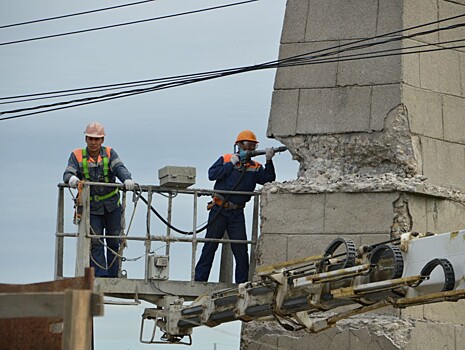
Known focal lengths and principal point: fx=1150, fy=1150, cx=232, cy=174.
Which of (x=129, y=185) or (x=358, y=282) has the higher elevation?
(x=129, y=185)

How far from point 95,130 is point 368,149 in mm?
3108

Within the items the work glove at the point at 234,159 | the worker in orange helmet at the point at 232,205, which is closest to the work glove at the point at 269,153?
the worker in orange helmet at the point at 232,205

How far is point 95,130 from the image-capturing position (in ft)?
42.0

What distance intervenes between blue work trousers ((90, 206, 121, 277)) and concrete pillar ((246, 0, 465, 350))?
1652mm

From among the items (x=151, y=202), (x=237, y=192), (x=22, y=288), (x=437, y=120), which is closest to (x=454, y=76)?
(x=437, y=120)

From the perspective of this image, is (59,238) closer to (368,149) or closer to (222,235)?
(222,235)

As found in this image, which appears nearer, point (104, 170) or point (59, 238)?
point (59, 238)

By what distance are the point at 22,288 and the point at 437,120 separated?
5766mm

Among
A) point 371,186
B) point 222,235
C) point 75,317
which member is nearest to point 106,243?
point 222,235

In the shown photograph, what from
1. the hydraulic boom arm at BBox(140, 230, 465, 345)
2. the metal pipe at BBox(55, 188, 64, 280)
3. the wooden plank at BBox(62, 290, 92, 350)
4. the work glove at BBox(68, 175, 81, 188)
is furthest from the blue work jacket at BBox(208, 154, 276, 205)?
the wooden plank at BBox(62, 290, 92, 350)

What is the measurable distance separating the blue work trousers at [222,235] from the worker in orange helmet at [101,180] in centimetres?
100

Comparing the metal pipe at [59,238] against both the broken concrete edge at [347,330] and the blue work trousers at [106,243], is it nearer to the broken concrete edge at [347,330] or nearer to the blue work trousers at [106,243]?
the blue work trousers at [106,243]

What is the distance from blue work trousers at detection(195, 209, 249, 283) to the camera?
1293cm

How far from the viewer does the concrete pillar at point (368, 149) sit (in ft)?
37.3
